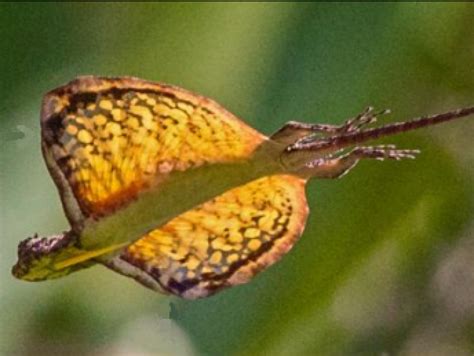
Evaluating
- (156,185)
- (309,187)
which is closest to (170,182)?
(156,185)

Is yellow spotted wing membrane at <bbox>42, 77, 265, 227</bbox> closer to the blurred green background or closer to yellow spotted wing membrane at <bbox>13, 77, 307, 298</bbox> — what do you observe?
yellow spotted wing membrane at <bbox>13, 77, 307, 298</bbox>

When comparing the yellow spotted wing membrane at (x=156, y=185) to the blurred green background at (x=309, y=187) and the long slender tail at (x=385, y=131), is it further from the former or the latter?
the blurred green background at (x=309, y=187)

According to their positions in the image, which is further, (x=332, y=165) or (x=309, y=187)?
(x=309, y=187)

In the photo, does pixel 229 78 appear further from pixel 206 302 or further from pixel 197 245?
pixel 197 245

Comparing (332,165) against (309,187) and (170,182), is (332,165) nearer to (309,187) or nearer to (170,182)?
(170,182)

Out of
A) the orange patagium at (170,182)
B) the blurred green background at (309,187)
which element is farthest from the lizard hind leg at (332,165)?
the blurred green background at (309,187)

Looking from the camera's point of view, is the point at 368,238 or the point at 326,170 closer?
the point at 326,170

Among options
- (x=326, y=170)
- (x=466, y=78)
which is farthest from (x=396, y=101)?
(x=326, y=170)
